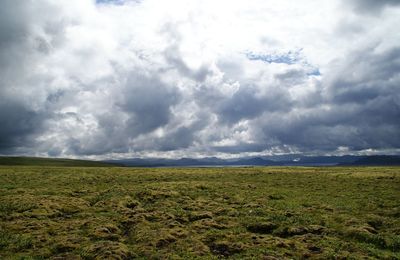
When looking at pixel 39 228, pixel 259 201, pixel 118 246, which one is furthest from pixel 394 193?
pixel 39 228

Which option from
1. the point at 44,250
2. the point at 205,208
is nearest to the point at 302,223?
the point at 205,208

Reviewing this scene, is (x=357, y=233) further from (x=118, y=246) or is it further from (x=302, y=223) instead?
(x=118, y=246)

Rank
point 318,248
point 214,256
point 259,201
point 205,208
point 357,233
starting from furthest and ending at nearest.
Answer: point 259,201
point 205,208
point 357,233
point 318,248
point 214,256

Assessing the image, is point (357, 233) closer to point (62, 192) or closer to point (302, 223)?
point (302, 223)

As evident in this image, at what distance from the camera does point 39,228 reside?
31.2 metres

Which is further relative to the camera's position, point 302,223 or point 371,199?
point 371,199

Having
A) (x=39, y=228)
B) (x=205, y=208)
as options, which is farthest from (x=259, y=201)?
(x=39, y=228)

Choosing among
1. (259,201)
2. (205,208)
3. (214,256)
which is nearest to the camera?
(214,256)

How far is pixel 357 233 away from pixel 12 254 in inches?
1091

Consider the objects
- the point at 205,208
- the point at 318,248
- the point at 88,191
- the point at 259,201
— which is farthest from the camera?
the point at 88,191

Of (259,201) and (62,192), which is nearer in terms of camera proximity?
(259,201)

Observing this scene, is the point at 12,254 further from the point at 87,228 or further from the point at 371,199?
the point at 371,199

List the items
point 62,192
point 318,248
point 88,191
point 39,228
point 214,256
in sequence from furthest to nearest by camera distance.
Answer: point 88,191 → point 62,192 → point 39,228 → point 318,248 → point 214,256

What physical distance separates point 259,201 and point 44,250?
28.7 metres
